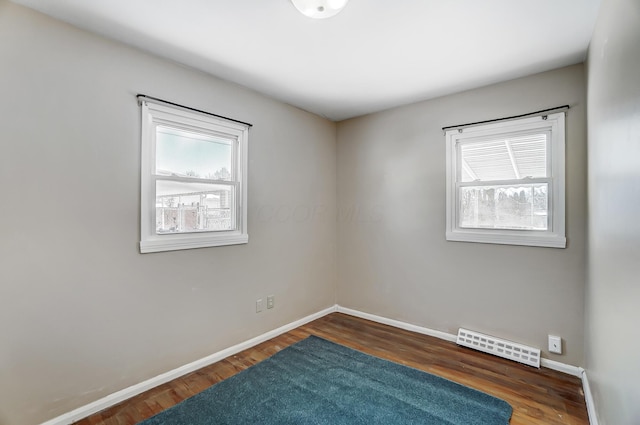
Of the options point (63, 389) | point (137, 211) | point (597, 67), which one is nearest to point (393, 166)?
point (597, 67)

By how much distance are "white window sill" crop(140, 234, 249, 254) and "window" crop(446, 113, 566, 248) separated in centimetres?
220

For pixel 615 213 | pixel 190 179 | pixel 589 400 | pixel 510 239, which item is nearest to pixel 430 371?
pixel 589 400

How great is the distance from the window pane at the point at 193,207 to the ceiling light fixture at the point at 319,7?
5.38ft

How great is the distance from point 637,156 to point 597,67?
1.20 metres

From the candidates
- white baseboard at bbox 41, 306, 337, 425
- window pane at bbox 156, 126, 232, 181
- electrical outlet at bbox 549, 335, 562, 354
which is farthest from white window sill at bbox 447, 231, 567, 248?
window pane at bbox 156, 126, 232, 181

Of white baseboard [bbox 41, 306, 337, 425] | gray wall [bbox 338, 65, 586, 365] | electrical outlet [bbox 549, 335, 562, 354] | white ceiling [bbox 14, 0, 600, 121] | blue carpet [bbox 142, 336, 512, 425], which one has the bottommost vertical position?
blue carpet [bbox 142, 336, 512, 425]

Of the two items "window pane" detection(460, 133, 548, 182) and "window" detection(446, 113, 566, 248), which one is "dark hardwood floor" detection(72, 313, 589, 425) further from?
"window pane" detection(460, 133, 548, 182)

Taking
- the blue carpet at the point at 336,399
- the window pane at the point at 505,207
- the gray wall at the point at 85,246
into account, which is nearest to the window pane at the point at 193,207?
the gray wall at the point at 85,246

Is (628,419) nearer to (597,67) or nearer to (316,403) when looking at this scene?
(316,403)

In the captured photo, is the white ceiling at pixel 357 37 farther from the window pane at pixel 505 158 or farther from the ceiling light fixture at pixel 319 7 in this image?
the window pane at pixel 505 158

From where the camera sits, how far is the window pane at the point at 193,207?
7.89 ft

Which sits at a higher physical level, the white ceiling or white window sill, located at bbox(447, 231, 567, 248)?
the white ceiling

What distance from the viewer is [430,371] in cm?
251

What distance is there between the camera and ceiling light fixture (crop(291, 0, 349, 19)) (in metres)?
1.66
